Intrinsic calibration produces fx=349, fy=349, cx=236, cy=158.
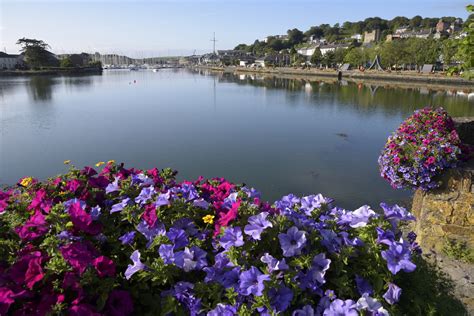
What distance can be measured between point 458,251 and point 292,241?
419cm

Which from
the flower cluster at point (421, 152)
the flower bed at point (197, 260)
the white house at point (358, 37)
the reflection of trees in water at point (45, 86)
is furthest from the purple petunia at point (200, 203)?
the white house at point (358, 37)

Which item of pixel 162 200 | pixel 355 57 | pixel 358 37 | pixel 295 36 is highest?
pixel 295 36

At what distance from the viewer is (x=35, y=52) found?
290 ft

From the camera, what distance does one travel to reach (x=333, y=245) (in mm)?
1838

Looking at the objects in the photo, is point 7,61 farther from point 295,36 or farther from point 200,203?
point 295,36

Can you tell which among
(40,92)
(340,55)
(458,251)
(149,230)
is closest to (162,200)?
(149,230)

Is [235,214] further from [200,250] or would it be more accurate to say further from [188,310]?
[188,310]

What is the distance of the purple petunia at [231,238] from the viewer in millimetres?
1804

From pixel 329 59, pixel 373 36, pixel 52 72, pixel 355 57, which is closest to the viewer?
pixel 355 57

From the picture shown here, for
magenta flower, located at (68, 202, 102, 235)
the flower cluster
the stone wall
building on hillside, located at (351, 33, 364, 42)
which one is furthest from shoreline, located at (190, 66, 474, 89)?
building on hillside, located at (351, 33, 364, 42)

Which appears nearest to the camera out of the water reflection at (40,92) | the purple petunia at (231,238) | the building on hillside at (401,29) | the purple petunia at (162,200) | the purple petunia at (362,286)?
the purple petunia at (362,286)

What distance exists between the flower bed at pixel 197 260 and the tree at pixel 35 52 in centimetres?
10285

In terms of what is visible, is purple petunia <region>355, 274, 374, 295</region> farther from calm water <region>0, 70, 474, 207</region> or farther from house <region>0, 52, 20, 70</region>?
house <region>0, 52, 20, 70</region>

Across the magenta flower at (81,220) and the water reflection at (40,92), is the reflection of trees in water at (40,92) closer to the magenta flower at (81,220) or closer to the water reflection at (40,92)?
the water reflection at (40,92)
